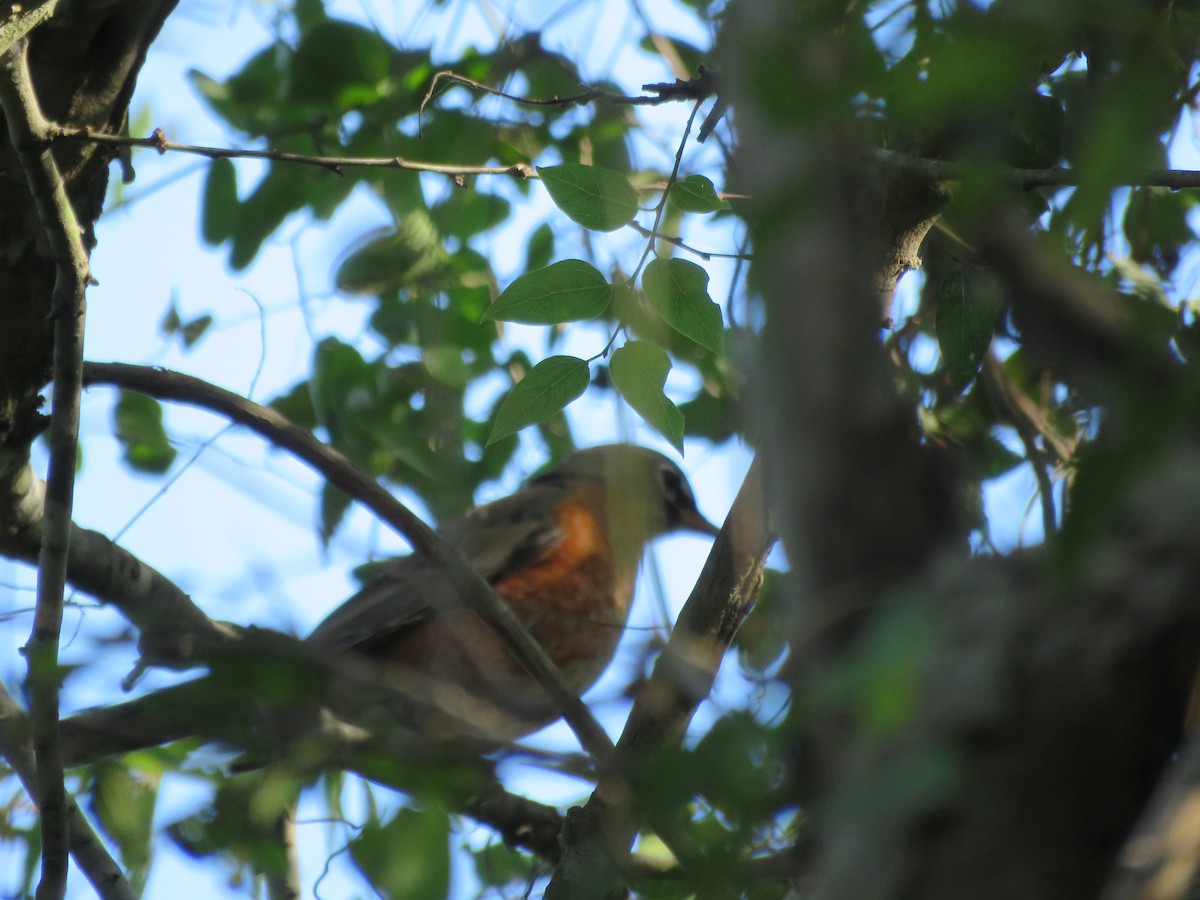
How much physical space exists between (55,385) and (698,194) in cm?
122

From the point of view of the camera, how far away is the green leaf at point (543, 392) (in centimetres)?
225

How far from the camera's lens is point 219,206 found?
12.9 feet

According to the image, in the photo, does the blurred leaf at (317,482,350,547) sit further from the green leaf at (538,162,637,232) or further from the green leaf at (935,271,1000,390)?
the green leaf at (935,271,1000,390)

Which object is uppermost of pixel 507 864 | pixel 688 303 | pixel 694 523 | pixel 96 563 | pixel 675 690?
pixel 694 523

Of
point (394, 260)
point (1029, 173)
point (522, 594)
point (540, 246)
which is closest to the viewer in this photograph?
point (1029, 173)

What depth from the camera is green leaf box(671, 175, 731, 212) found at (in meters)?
2.25

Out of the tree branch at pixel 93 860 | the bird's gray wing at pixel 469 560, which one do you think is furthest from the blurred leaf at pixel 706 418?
the tree branch at pixel 93 860

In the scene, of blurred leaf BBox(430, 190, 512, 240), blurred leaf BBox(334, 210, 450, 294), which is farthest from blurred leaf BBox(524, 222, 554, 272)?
blurred leaf BBox(334, 210, 450, 294)

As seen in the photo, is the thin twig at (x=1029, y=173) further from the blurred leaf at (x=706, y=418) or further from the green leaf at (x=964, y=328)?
the blurred leaf at (x=706, y=418)

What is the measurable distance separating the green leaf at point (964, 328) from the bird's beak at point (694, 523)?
3944mm

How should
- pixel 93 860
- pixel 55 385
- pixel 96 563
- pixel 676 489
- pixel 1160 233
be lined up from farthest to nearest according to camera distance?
1. pixel 676 489
2. pixel 1160 233
3. pixel 96 563
4. pixel 93 860
5. pixel 55 385

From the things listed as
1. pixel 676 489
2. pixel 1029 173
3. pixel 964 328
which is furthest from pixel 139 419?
pixel 676 489

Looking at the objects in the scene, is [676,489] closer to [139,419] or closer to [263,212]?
[263,212]

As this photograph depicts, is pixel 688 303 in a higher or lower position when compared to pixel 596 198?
lower
